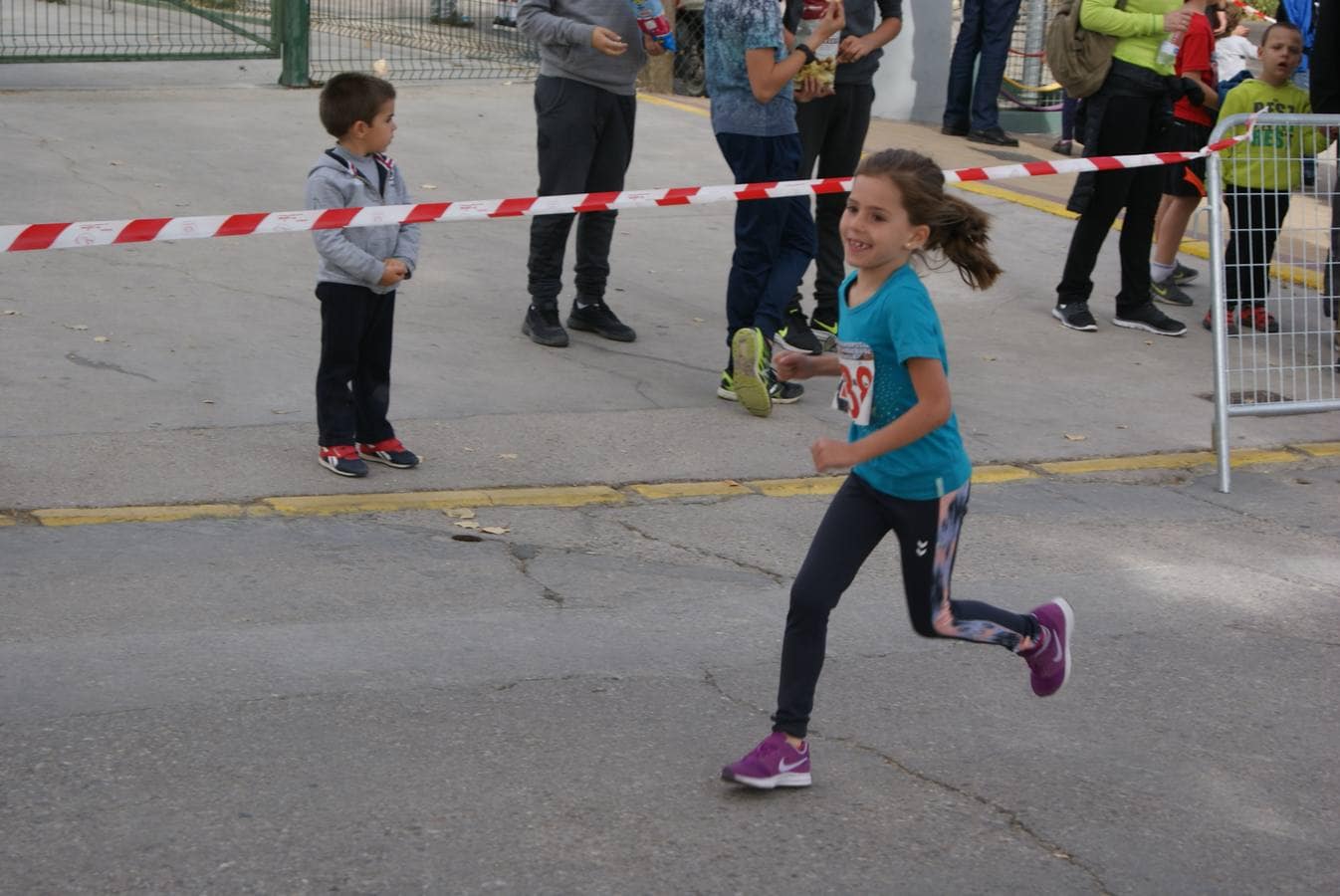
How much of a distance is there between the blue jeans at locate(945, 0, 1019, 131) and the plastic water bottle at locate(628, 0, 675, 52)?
6.96 metres

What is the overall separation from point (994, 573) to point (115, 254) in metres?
5.50

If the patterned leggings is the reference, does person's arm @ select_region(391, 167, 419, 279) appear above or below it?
above

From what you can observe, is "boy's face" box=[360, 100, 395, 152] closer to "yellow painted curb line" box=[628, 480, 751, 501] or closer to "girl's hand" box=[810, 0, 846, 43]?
"yellow painted curb line" box=[628, 480, 751, 501]

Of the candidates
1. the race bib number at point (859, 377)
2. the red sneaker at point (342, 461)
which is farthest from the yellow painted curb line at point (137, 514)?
the race bib number at point (859, 377)

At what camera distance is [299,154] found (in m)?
11.5

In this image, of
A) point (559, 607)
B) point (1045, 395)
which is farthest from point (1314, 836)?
point (1045, 395)

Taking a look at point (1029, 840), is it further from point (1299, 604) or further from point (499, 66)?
point (499, 66)

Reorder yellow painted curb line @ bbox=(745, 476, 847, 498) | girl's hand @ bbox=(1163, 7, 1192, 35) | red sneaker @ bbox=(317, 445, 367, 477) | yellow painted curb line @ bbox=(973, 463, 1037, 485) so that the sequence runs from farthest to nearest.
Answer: girl's hand @ bbox=(1163, 7, 1192, 35) < yellow painted curb line @ bbox=(973, 463, 1037, 485) < yellow painted curb line @ bbox=(745, 476, 847, 498) < red sneaker @ bbox=(317, 445, 367, 477)

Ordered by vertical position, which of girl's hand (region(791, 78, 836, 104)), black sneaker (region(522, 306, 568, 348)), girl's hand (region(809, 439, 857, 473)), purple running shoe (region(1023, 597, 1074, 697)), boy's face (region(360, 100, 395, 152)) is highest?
girl's hand (region(791, 78, 836, 104))

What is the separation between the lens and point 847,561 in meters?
4.13

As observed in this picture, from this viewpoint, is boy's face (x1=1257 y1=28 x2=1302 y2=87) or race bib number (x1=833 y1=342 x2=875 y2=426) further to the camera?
boy's face (x1=1257 y1=28 x2=1302 y2=87)

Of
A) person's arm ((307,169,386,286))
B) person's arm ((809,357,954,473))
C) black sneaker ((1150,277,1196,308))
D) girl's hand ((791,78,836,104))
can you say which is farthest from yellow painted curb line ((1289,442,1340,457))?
person's arm ((809,357,954,473))

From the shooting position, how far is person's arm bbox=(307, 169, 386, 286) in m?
6.14

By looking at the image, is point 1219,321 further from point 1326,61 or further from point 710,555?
point 710,555
